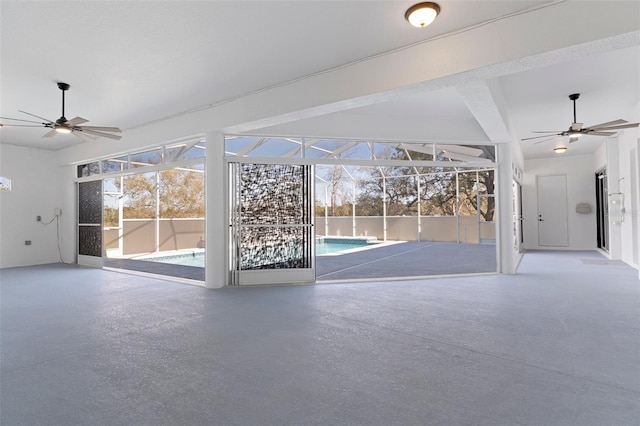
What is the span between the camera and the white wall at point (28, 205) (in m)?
7.42

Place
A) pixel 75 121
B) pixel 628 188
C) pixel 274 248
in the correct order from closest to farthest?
pixel 75 121 → pixel 274 248 → pixel 628 188

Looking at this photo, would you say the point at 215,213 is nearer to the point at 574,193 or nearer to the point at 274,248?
the point at 274,248

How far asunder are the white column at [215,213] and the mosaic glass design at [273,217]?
25 centimetres

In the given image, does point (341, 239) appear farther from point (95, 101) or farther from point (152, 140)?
point (95, 101)

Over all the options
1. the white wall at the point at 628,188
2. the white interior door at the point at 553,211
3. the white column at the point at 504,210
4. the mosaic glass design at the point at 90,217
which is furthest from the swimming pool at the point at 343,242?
the mosaic glass design at the point at 90,217

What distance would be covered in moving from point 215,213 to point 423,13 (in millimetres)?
3791

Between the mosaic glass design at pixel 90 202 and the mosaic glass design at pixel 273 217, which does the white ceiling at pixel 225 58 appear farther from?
the mosaic glass design at pixel 90 202

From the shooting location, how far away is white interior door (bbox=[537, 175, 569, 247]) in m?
10.0

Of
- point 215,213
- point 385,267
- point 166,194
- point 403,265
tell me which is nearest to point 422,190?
point 403,265

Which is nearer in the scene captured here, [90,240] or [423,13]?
[423,13]

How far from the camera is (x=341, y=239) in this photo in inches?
551

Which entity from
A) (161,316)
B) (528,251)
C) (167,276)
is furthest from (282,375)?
(528,251)

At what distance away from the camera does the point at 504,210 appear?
6117mm

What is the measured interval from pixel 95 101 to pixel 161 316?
3.23 metres
